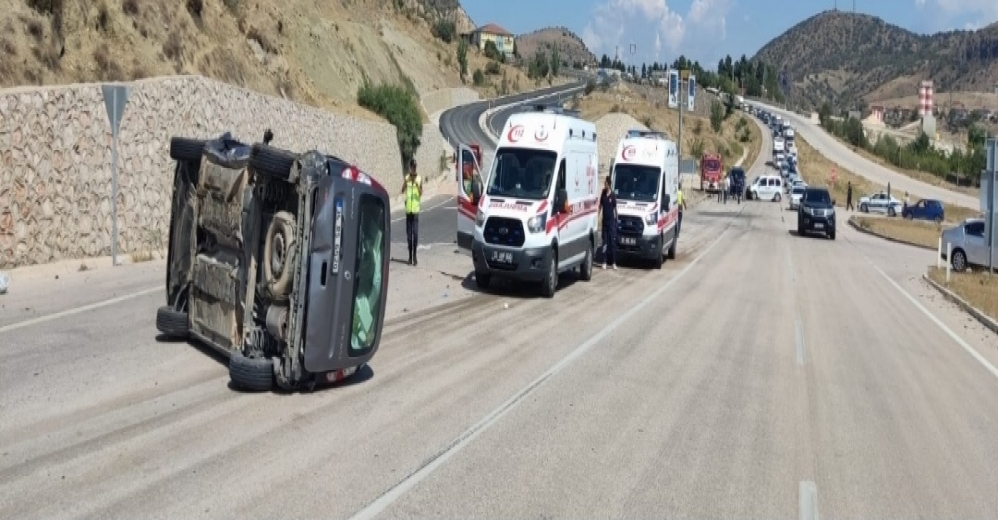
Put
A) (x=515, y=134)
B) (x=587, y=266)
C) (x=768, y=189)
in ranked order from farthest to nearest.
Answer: (x=768, y=189), (x=587, y=266), (x=515, y=134)

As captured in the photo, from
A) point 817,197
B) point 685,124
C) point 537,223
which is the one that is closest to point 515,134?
point 537,223

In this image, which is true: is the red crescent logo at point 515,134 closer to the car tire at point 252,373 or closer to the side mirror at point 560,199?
the side mirror at point 560,199

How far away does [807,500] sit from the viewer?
7.95 metres

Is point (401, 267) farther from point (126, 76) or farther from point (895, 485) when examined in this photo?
point (895, 485)

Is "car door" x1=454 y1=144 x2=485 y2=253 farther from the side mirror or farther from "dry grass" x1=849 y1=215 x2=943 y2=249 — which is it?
"dry grass" x1=849 y1=215 x2=943 y2=249

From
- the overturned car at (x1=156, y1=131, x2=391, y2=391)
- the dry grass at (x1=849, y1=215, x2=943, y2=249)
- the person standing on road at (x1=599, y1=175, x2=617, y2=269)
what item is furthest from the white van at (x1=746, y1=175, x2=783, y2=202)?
the overturned car at (x1=156, y1=131, x2=391, y2=391)

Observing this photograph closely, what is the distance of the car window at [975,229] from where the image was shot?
32.5 m

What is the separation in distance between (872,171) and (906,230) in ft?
206

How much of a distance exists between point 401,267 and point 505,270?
13.2 ft

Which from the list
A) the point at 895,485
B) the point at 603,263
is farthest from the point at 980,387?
the point at 603,263

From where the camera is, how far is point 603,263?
28.2m

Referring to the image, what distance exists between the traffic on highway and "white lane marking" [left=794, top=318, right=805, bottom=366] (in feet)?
0.34

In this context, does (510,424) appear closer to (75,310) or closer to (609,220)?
(75,310)

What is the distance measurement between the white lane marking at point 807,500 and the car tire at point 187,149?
7422 mm
